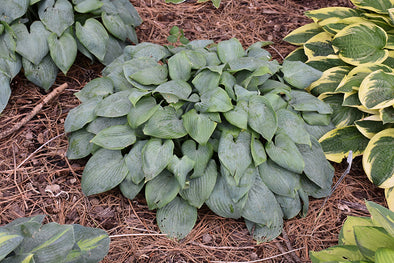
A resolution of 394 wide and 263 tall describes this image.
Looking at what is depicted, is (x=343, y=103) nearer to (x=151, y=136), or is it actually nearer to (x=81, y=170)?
(x=151, y=136)

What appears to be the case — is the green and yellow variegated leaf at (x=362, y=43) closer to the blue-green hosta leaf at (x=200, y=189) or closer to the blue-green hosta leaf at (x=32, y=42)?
the blue-green hosta leaf at (x=200, y=189)

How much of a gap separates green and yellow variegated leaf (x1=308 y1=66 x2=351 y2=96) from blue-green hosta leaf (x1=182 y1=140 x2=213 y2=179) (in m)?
0.97

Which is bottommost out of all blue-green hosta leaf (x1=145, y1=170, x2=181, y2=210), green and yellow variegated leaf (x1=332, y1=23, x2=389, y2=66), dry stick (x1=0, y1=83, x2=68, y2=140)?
blue-green hosta leaf (x1=145, y1=170, x2=181, y2=210)

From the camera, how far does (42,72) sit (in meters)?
2.84

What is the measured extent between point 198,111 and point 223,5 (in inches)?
70.7

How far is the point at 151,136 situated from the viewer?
2.37m

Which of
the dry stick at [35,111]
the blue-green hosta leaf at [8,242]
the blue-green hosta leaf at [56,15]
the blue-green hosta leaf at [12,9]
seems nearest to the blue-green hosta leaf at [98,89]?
the dry stick at [35,111]

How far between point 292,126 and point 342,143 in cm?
47

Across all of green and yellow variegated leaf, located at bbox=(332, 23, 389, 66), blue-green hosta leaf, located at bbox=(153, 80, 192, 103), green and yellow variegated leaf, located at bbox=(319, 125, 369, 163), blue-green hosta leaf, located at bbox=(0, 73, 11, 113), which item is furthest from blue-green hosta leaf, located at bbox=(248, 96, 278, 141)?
blue-green hosta leaf, located at bbox=(0, 73, 11, 113)

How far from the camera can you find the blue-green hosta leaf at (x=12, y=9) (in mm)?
2709

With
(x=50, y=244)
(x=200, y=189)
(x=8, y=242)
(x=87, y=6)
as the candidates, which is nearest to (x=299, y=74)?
(x=200, y=189)

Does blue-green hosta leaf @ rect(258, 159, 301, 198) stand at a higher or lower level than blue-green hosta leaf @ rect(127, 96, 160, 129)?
lower

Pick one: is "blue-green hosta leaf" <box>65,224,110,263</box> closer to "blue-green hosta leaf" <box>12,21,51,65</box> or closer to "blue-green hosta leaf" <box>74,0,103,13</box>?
"blue-green hosta leaf" <box>12,21,51,65</box>

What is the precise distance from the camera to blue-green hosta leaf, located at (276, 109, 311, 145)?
94.7 inches
